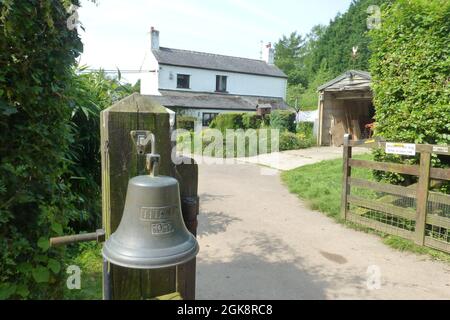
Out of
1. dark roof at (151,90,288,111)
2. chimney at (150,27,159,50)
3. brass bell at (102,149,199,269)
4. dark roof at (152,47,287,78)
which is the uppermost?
chimney at (150,27,159,50)

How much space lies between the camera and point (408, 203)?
5250 millimetres

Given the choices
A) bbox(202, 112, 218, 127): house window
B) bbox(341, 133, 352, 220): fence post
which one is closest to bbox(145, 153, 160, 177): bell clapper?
bbox(341, 133, 352, 220): fence post

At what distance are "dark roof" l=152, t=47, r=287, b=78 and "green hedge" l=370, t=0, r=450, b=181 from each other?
74.7 ft

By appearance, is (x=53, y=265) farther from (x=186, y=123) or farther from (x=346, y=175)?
(x=186, y=123)

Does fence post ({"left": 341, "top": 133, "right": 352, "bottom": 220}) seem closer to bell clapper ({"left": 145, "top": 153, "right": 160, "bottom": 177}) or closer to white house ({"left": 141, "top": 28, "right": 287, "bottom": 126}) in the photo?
bell clapper ({"left": 145, "top": 153, "right": 160, "bottom": 177})

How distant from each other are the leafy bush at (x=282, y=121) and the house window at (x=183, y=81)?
12.0 m

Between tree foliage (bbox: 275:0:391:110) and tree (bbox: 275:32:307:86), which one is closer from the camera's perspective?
tree foliage (bbox: 275:0:391:110)

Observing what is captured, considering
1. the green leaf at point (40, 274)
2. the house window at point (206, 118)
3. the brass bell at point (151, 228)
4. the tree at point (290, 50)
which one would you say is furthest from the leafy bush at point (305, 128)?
the tree at point (290, 50)

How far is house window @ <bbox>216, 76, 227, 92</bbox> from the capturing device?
1201 inches

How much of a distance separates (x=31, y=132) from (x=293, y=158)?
12.2 m

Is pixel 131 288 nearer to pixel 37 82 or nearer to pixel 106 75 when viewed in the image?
pixel 37 82

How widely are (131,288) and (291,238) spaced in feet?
12.5

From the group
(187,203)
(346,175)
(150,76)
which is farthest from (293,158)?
(150,76)
